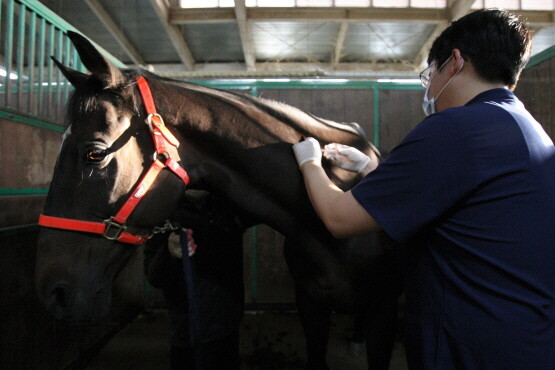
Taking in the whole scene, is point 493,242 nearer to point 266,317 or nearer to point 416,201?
point 416,201

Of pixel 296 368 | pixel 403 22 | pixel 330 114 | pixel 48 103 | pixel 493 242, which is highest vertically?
pixel 403 22

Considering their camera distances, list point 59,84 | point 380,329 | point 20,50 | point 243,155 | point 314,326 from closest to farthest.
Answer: point 243,155 < point 380,329 < point 314,326 < point 20,50 < point 59,84

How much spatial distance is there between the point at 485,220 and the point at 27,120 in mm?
2193

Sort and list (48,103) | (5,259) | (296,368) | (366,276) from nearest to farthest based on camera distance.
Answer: (366,276)
(5,259)
(48,103)
(296,368)

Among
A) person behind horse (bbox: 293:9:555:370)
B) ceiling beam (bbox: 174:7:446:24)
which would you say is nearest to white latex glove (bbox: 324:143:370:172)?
person behind horse (bbox: 293:9:555:370)

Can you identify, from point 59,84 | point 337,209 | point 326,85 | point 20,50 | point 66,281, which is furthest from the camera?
point 326,85

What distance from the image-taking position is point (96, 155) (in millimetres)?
986

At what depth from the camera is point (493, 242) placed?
0.69m

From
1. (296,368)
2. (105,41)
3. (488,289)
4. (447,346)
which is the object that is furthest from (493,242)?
(105,41)

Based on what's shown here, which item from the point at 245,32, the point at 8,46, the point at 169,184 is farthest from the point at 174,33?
the point at 169,184

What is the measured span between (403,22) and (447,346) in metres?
5.42

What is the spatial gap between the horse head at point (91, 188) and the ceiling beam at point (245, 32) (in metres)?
4.11

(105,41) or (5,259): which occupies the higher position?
(105,41)

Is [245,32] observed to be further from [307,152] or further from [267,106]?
[307,152]
